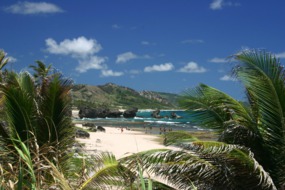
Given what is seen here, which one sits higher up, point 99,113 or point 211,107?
point 99,113

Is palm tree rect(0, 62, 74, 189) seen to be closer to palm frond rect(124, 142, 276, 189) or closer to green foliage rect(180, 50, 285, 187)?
palm frond rect(124, 142, 276, 189)

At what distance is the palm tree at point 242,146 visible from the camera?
5719 mm

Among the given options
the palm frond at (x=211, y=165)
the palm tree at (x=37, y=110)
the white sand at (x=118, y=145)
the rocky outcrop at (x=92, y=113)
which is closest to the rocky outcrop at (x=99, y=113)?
the rocky outcrop at (x=92, y=113)

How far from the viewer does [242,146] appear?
5895 mm

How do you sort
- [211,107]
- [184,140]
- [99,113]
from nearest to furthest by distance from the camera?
[184,140], [211,107], [99,113]

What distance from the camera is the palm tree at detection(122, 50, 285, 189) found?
18.8 feet

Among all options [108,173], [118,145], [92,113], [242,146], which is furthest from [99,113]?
[108,173]

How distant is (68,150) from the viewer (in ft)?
19.0

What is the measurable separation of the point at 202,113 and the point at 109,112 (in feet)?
393

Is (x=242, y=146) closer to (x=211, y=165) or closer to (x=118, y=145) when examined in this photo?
(x=211, y=165)

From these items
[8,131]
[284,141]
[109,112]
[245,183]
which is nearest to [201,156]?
[245,183]

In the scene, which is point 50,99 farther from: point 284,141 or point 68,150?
point 284,141

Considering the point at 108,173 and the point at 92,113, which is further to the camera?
the point at 92,113

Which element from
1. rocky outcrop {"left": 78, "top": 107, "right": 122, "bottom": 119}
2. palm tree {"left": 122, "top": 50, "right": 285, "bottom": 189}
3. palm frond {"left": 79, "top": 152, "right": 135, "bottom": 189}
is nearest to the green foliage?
palm tree {"left": 122, "top": 50, "right": 285, "bottom": 189}
